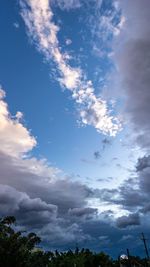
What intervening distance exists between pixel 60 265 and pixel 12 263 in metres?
20.0

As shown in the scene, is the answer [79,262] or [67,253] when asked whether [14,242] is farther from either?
[67,253]

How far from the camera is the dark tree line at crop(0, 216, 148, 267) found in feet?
66.8

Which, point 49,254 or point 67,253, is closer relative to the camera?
point 67,253

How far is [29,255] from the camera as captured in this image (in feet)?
80.4

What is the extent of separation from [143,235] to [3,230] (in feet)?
104

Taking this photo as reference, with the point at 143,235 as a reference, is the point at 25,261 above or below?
below

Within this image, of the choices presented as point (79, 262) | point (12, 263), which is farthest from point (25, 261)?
point (79, 262)

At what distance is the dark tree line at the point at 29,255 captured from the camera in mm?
20375

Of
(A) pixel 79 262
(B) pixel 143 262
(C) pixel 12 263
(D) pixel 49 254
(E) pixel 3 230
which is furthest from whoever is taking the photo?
(B) pixel 143 262

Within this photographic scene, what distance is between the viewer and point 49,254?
54.7 metres

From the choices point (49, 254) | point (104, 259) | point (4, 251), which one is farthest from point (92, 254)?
point (4, 251)

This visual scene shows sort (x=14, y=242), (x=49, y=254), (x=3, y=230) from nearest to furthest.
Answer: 1. (x=14, y=242)
2. (x=3, y=230)
3. (x=49, y=254)

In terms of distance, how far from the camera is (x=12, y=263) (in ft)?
66.1

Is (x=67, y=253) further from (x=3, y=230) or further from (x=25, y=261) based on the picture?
(x=25, y=261)
